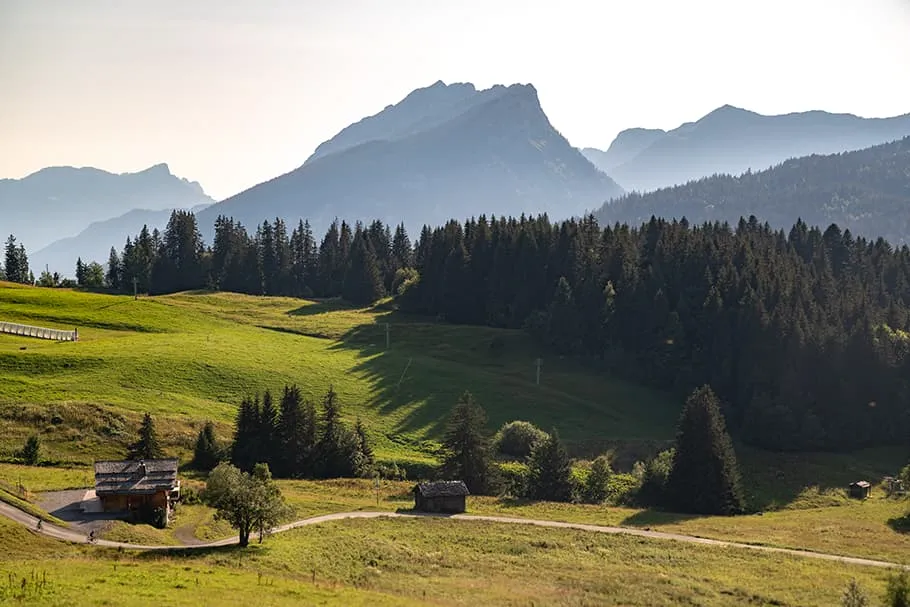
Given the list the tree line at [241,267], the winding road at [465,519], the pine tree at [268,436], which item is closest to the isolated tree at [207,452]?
the pine tree at [268,436]

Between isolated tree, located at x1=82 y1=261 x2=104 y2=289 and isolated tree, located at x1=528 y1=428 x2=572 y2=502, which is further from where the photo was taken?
isolated tree, located at x1=82 y1=261 x2=104 y2=289

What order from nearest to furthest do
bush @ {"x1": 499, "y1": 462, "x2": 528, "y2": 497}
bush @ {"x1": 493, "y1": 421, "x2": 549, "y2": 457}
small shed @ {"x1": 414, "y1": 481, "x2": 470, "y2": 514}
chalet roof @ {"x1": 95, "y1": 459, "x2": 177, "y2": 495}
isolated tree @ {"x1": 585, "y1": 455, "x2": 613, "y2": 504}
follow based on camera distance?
chalet roof @ {"x1": 95, "y1": 459, "x2": 177, "y2": 495} → small shed @ {"x1": 414, "y1": 481, "x2": 470, "y2": 514} → isolated tree @ {"x1": 585, "y1": 455, "x2": 613, "y2": 504} → bush @ {"x1": 499, "y1": 462, "x2": 528, "y2": 497} → bush @ {"x1": 493, "y1": 421, "x2": 549, "y2": 457}

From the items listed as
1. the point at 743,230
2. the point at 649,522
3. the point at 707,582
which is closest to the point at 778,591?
the point at 707,582

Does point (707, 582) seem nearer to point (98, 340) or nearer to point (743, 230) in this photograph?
point (98, 340)

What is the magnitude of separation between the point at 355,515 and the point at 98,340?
6640 cm

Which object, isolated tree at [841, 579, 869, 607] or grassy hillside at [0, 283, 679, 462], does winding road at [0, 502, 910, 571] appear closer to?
isolated tree at [841, 579, 869, 607]

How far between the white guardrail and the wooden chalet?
60476mm

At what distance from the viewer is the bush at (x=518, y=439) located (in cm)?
9219

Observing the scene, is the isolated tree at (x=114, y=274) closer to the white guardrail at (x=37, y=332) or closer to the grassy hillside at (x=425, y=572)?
the white guardrail at (x=37, y=332)

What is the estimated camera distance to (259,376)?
102 m

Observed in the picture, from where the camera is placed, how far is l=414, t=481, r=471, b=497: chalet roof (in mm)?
69188

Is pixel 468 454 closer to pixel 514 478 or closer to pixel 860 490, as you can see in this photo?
pixel 514 478

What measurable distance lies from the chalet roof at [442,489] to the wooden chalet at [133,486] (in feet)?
71.0

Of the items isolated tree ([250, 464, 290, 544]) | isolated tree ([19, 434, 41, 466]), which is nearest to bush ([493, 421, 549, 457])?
isolated tree ([250, 464, 290, 544])
